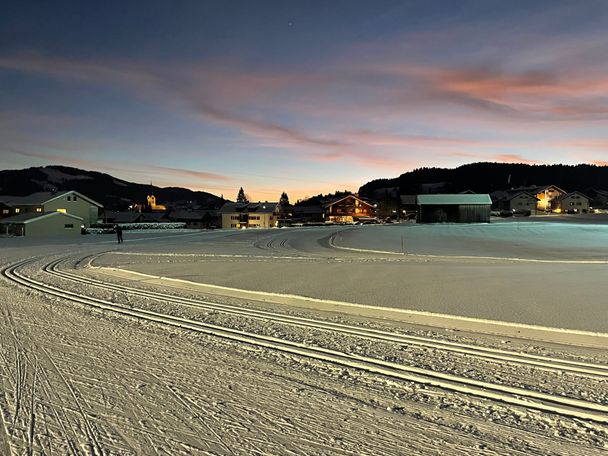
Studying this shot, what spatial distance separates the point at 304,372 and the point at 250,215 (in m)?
88.1

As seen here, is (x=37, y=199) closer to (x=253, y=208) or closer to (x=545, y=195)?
(x=253, y=208)

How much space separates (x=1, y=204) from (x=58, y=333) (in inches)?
2908

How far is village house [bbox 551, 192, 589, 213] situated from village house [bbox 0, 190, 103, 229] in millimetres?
116391

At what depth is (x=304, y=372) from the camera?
5.98 meters

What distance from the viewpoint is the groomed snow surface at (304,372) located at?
4.21 m

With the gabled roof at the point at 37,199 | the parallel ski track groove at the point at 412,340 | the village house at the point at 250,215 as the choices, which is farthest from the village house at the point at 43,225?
the parallel ski track groove at the point at 412,340

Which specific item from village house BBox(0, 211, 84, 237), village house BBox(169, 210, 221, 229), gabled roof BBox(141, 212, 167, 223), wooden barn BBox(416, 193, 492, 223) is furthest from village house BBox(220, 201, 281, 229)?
village house BBox(0, 211, 84, 237)

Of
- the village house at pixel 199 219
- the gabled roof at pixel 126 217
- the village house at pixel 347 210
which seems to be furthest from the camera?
the village house at pixel 347 210

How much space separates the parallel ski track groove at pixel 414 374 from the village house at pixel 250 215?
83.1 m

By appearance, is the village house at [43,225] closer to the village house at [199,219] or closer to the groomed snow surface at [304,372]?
the village house at [199,219]

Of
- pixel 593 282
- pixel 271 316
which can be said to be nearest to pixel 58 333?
pixel 271 316

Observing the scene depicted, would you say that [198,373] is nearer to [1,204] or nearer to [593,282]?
[593,282]

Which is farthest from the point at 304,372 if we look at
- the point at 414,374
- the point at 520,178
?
the point at 520,178

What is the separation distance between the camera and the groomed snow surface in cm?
421
